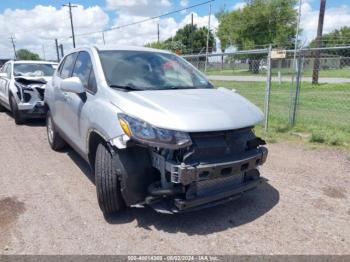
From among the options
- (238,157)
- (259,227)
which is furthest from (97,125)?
(259,227)

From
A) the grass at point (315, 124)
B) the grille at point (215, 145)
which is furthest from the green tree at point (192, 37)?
the grille at point (215, 145)

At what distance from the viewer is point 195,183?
117 inches

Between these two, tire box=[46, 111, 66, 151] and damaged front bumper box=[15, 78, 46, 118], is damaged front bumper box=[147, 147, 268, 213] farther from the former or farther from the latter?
damaged front bumper box=[15, 78, 46, 118]

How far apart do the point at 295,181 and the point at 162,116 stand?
2519 millimetres

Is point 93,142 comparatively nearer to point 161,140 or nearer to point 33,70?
point 161,140

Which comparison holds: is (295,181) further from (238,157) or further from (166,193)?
(166,193)

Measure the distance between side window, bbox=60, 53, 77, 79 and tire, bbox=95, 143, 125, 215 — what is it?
6.67ft

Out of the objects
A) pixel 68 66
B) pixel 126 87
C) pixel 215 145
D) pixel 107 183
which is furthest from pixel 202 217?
pixel 68 66

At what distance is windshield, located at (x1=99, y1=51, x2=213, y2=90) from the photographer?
3.74 m

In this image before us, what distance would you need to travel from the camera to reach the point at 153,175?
123 inches

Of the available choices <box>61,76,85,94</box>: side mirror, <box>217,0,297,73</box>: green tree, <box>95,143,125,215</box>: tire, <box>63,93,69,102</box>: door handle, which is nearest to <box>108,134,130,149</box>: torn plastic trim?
<box>95,143,125,215</box>: tire

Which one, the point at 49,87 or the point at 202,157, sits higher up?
the point at 49,87

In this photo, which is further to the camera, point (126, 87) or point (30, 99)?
point (30, 99)

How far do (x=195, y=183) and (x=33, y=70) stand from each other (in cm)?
759
